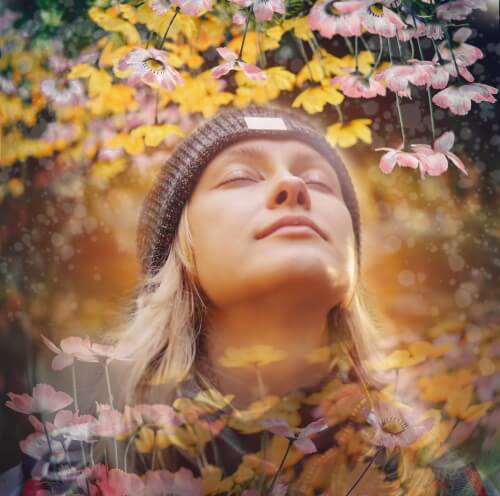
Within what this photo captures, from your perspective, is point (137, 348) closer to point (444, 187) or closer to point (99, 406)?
point (99, 406)

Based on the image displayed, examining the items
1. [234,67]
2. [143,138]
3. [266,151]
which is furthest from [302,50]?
[143,138]

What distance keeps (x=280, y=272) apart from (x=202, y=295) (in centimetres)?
15

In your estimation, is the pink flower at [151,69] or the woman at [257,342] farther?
the pink flower at [151,69]

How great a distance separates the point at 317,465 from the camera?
1.13 m

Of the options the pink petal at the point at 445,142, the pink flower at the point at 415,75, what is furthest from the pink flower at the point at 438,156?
the pink flower at the point at 415,75

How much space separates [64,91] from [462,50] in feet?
2.66

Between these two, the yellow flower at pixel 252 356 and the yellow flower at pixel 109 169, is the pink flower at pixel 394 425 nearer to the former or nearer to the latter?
the yellow flower at pixel 252 356

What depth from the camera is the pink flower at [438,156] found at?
4.09 ft

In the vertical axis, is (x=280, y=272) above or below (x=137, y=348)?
above

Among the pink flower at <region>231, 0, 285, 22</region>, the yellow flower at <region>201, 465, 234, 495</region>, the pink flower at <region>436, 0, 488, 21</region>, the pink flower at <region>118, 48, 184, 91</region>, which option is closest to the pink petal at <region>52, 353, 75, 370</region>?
the yellow flower at <region>201, 465, 234, 495</region>

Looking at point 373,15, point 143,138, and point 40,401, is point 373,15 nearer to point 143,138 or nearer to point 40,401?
point 143,138

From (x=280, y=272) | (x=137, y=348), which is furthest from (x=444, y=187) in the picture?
(x=137, y=348)

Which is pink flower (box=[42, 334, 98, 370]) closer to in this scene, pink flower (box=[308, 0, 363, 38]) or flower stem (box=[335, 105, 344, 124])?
flower stem (box=[335, 105, 344, 124])

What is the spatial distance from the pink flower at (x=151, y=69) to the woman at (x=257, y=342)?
13 centimetres
